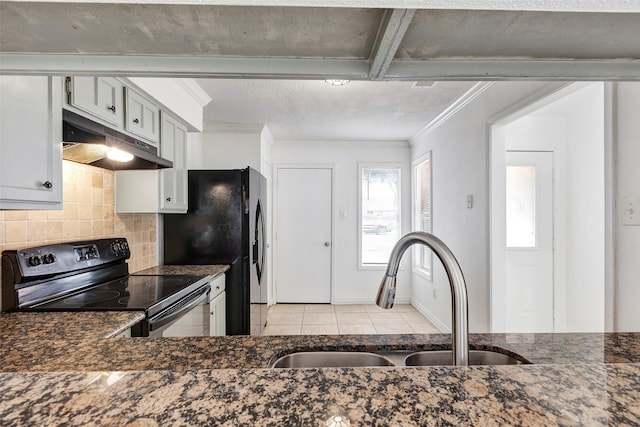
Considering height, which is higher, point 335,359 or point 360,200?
point 360,200

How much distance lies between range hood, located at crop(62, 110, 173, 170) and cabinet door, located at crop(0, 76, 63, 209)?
7cm

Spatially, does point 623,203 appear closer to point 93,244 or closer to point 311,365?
point 311,365

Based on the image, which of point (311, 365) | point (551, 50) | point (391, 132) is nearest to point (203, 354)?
point (311, 365)

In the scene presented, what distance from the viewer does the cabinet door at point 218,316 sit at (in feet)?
8.07

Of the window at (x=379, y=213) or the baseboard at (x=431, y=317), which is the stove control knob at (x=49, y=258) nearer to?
the baseboard at (x=431, y=317)

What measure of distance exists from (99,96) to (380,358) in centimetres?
182

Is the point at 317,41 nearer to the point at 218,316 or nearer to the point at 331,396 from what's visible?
the point at 331,396

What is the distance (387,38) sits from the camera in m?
0.59

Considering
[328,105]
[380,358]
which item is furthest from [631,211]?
[328,105]

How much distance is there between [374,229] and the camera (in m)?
4.74

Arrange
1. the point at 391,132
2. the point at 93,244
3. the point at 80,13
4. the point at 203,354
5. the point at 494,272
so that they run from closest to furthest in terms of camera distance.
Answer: the point at 80,13, the point at 203,354, the point at 93,244, the point at 494,272, the point at 391,132

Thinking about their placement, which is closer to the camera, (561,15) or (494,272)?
(561,15)

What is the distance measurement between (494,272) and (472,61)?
2.19 metres

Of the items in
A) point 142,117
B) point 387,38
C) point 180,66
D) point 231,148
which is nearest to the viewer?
point 387,38
